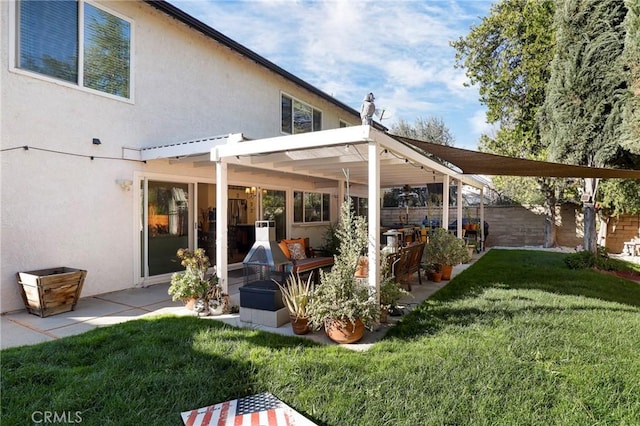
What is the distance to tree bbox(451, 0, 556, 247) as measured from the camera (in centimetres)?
1366

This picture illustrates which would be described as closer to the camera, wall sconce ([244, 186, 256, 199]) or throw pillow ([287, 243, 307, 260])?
throw pillow ([287, 243, 307, 260])

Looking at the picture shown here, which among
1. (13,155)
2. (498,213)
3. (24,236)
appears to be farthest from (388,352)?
(498,213)

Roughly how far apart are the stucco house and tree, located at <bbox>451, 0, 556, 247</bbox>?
7.20 m

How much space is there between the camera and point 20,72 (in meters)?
6.49

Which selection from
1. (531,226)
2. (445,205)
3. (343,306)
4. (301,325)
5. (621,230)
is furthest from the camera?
(531,226)

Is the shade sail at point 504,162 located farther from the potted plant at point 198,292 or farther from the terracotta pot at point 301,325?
the potted plant at point 198,292

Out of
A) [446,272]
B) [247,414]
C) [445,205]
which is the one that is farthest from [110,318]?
[445,205]

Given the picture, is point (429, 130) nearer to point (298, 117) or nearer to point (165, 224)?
point (298, 117)

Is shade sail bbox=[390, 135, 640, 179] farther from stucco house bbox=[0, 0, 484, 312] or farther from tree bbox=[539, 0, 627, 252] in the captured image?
tree bbox=[539, 0, 627, 252]

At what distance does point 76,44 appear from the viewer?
739 cm

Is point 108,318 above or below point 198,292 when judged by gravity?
below

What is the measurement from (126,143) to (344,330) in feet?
22.8

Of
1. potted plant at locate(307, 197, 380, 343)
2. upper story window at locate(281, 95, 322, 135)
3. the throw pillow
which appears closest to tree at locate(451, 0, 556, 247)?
upper story window at locate(281, 95, 322, 135)

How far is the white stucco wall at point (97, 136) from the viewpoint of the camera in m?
6.46
